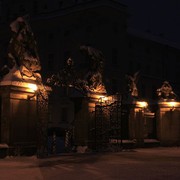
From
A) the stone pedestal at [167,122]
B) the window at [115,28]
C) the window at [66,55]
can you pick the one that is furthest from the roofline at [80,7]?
the stone pedestal at [167,122]

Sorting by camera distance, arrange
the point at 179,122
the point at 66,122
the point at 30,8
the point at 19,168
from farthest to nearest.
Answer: the point at 30,8, the point at 66,122, the point at 179,122, the point at 19,168

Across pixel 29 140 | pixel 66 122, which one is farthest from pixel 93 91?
pixel 66 122

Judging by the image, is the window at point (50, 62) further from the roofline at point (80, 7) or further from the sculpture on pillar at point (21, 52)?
the sculpture on pillar at point (21, 52)

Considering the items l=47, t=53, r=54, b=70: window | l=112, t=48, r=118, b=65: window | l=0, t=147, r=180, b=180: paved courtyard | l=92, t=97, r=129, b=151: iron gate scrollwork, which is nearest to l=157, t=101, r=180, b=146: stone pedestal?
l=92, t=97, r=129, b=151: iron gate scrollwork

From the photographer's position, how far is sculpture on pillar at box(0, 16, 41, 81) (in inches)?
642

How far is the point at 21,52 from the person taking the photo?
16.5m

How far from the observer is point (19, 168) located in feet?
39.6

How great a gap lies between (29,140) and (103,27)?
28.6m

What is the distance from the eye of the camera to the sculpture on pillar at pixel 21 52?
16.3 meters

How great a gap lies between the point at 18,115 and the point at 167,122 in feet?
40.8

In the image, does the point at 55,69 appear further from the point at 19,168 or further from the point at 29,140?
the point at 19,168

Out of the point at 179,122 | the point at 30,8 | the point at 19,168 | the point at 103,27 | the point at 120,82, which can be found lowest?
the point at 19,168

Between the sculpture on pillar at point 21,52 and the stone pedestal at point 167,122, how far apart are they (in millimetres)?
11275

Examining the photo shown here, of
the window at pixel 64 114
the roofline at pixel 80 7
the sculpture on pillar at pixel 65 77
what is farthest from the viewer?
the window at pixel 64 114
